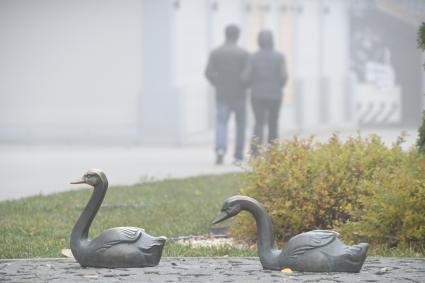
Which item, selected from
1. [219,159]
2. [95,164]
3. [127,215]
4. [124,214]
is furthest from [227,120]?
[127,215]

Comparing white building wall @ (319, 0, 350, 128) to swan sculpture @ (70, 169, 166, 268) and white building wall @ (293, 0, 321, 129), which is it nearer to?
white building wall @ (293, 0, 321, 129)

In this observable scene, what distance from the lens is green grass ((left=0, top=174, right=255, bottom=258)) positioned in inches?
377

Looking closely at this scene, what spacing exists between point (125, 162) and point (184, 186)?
6.25 metres

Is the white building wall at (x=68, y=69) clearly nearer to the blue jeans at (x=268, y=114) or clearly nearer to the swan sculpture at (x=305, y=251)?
the blue jeans at (x=268, y=114)

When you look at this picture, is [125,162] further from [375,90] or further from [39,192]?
[375,90]

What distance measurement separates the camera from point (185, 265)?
8.02m

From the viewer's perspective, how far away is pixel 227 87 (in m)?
20.4

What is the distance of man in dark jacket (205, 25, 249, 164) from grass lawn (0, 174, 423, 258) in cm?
466

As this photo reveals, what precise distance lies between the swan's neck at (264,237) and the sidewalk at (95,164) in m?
7.02

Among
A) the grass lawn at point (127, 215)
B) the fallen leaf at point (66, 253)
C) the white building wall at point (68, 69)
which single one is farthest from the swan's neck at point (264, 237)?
the white building wall at point (68, 69)

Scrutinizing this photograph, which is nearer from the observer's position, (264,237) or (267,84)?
(264,237)

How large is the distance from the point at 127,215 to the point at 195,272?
4328 millimetres

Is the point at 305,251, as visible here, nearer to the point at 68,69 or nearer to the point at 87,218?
the point at 87,218

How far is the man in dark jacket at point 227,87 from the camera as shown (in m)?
20.4
